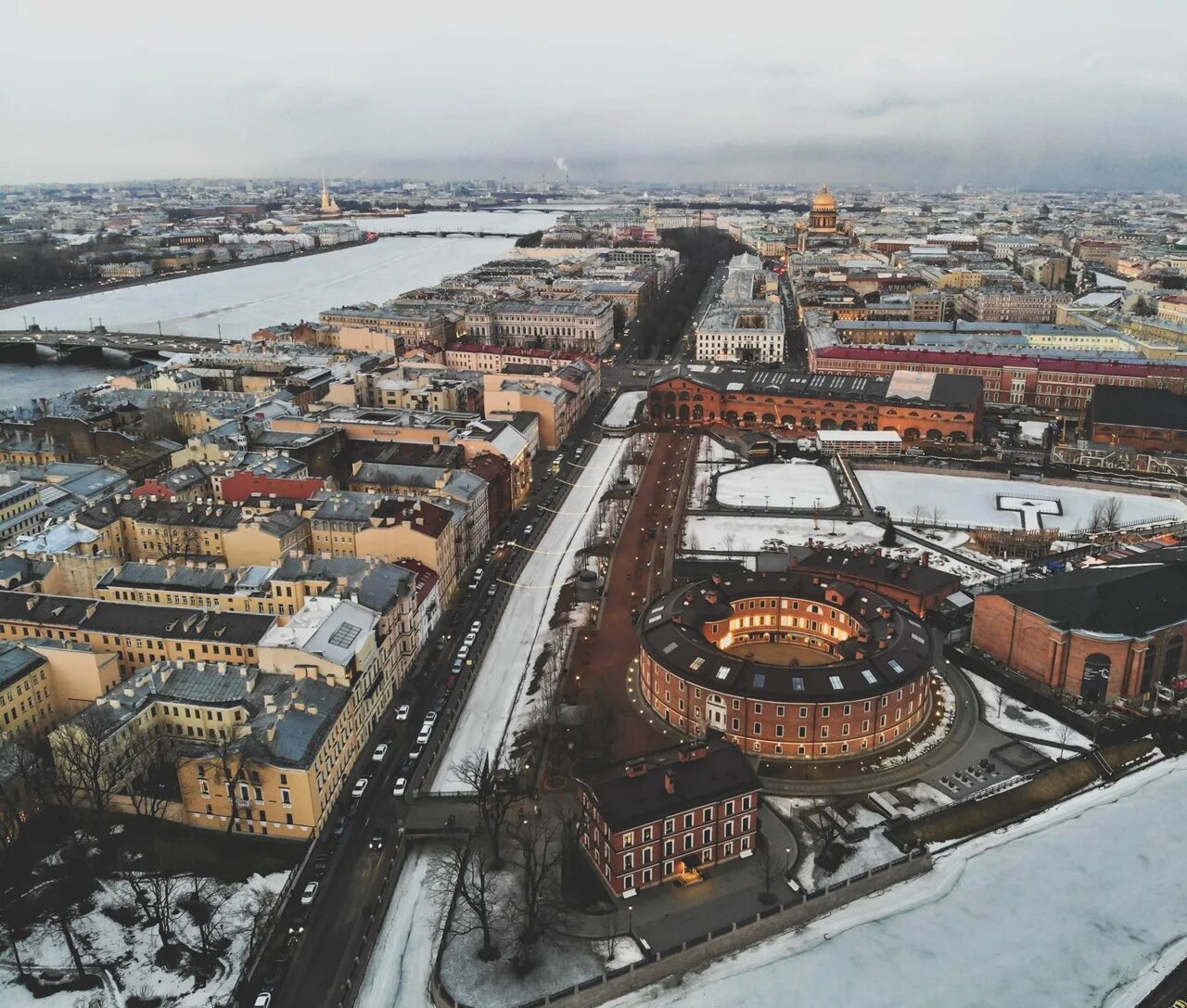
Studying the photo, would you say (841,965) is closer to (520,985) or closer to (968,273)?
(520,985)

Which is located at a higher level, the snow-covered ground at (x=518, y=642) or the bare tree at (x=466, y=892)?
the snow-covered ground at (x=518, y=642)

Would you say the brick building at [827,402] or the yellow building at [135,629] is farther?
the brick building at [827,402]

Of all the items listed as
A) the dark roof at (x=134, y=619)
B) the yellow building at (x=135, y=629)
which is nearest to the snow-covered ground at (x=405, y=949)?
the yellow building at (x=135, y=629)

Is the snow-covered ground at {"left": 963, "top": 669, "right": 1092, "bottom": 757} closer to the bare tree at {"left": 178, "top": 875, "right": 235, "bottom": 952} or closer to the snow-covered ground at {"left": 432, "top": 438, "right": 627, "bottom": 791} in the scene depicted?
the snow-covered ground at {"left": 432, "top": 438, "right": 627, "bottom": 791}

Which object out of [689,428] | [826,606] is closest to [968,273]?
[689,428]

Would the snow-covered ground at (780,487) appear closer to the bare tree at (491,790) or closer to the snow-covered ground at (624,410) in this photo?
the snow-covered ground at (624,410)

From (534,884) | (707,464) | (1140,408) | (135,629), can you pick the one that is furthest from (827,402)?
(534,884)
